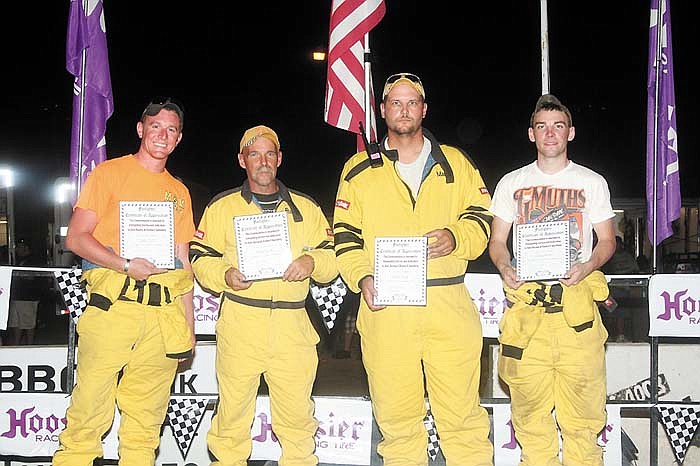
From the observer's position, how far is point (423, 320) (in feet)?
13.2

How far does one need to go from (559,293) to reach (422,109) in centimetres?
134

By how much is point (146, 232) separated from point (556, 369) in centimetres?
252

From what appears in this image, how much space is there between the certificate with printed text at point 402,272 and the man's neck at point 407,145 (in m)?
0.58

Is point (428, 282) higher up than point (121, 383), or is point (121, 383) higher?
point (428, 282)

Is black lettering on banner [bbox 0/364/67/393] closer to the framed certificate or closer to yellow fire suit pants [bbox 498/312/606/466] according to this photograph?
yellow fire suit pants [bbox 498/312/606/466]

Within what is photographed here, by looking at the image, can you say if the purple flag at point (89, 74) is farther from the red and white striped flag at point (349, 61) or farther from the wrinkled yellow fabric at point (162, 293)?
the red and white striped flag at point (349, 61)

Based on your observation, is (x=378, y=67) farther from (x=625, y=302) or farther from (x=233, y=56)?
(x=625, y=302)

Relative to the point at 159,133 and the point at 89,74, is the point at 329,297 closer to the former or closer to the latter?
the point at 159,133

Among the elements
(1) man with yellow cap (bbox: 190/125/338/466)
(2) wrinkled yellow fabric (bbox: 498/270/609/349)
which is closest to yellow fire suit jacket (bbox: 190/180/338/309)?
(1) man with yellow cap (bbox: 190/125/338/466)

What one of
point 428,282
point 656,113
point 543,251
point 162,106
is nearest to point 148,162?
point 162,106

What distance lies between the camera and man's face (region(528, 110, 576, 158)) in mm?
4164

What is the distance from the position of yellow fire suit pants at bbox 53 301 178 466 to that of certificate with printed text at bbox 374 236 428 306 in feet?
4.51

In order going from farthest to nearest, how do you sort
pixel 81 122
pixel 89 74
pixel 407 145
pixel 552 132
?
pixel 89 74 < pixel 81 122 < pixel 407 145 < pixel 552 132

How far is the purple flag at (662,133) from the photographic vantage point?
17.4 ft
